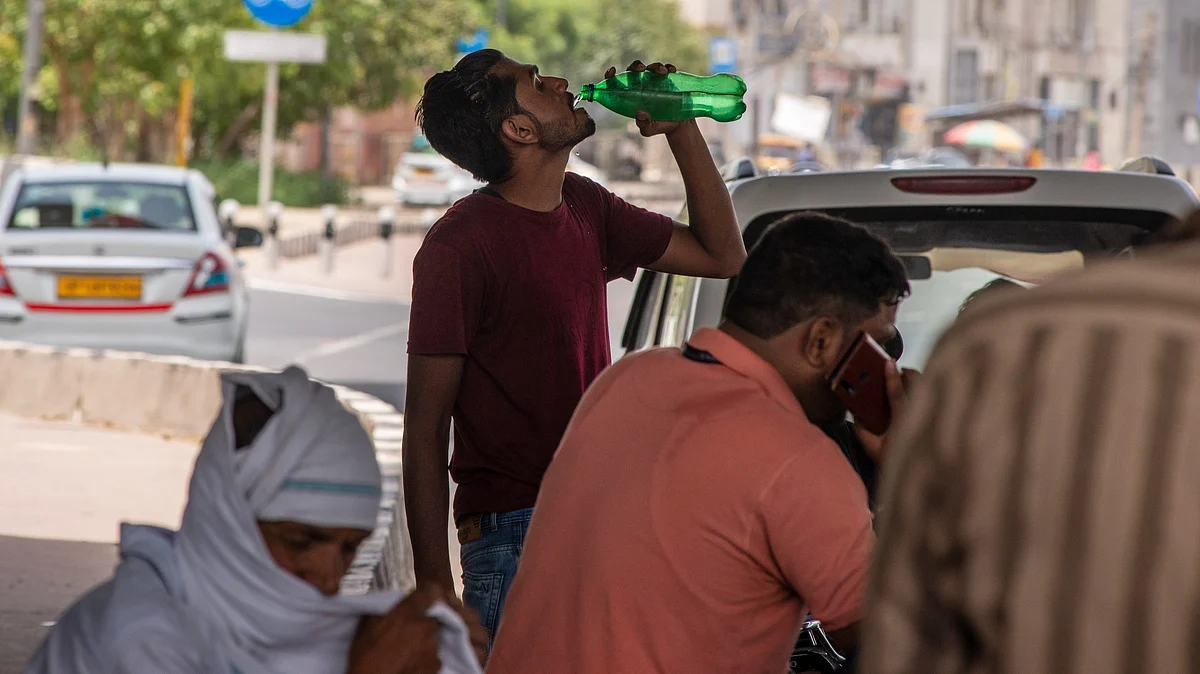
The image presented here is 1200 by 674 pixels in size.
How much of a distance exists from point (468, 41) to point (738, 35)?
38811mm

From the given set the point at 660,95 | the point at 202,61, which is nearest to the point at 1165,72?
the point at 202,61

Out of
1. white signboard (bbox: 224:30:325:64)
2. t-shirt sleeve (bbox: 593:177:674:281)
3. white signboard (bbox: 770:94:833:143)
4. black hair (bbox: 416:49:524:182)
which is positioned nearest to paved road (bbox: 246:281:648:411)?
white signboard (bbox: 224:30:325:64)

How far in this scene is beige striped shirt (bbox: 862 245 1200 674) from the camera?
118 centimetres

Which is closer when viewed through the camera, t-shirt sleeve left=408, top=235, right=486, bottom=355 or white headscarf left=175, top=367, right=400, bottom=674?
white headscarf left=175, top=367, right=400, bottom=674

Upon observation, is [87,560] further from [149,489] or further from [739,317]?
[739,317]

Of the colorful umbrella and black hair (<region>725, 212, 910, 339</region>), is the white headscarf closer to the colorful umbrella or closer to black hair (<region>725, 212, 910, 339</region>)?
black hair (<region>725, 212, 910, 339</region>)

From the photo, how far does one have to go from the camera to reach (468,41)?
4666cm

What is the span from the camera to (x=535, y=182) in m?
3.47

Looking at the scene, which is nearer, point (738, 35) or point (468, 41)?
point (468, 41)

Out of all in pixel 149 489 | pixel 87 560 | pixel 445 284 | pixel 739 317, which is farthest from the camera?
pixel 149 489

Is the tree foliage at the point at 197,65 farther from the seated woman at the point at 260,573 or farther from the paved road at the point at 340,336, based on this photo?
the seated woman at the point at 260,573

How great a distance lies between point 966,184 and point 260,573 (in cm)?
223

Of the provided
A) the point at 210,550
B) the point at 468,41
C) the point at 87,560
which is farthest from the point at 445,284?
the point at 468,41

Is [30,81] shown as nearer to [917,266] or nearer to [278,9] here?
[278,9]
